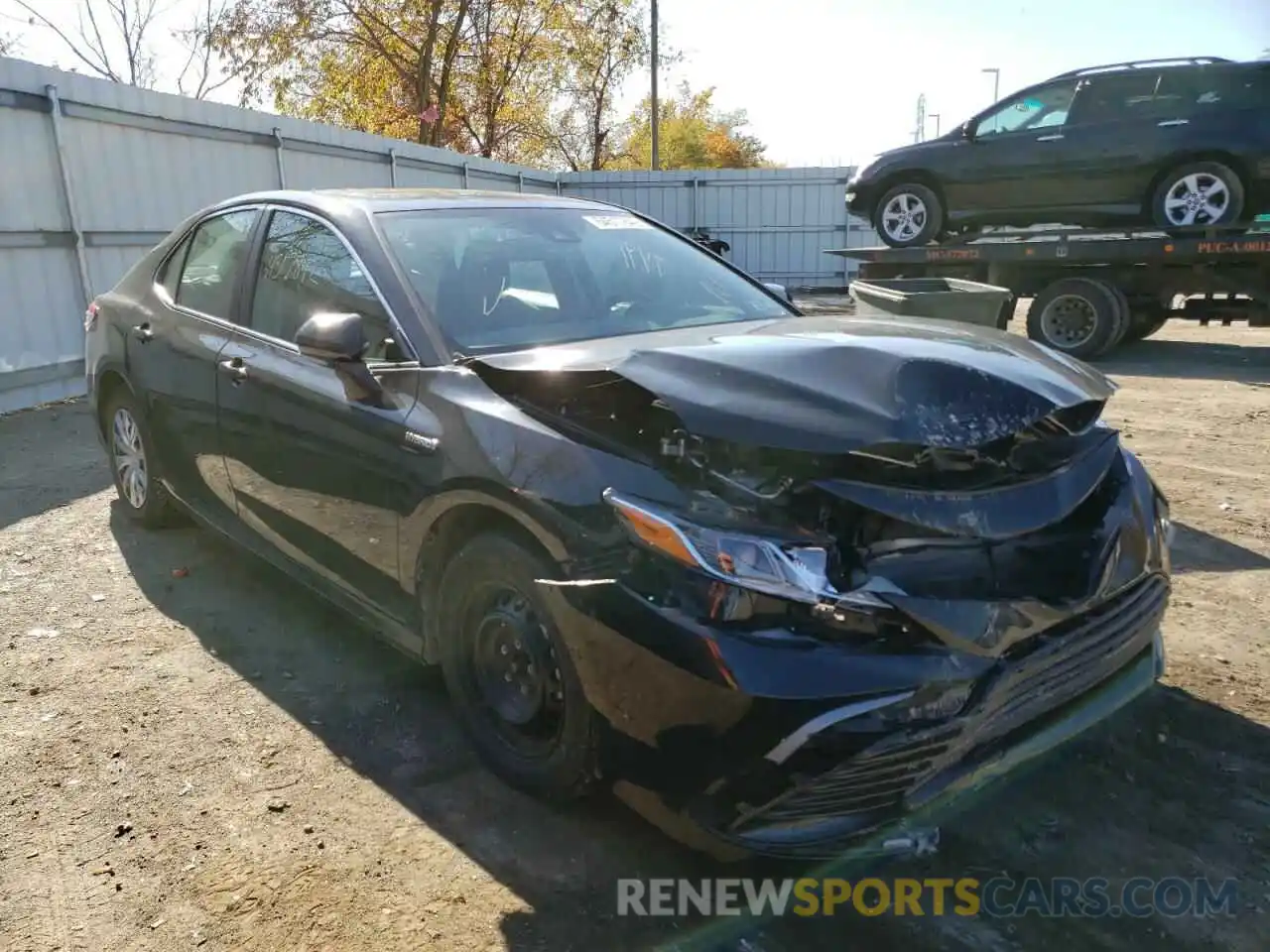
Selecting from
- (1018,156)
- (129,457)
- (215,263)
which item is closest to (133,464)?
(129,457)

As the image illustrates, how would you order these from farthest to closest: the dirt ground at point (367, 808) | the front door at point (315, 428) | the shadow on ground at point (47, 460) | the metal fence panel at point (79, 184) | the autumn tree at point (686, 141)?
the autumn tree at point (686, 141), the metal fence panel at point (79, 184), the shadow on ground at point (47, 460), the front door at point (315, 428), the dirt ground at point (367, 808)

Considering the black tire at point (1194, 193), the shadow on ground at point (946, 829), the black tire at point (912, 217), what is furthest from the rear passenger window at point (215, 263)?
the black tire at point (1194, 193)

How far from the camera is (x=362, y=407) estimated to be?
293cm

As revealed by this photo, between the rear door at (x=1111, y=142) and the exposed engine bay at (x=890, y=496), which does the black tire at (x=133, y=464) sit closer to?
the exposed engine bay at (x=890, y=496)

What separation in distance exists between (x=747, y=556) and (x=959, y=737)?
58 cm

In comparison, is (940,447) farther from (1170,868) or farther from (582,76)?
(582,76)

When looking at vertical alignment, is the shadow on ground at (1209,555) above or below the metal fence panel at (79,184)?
below

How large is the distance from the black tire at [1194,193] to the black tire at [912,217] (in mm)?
2388

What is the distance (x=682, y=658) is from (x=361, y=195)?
7.87 ft

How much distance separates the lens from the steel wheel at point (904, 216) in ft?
38.4

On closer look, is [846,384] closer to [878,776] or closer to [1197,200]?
[878,776]

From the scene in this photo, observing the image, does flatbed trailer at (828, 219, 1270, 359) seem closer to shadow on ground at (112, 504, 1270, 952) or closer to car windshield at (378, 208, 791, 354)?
car windshield at (378, 208, 791, 354)

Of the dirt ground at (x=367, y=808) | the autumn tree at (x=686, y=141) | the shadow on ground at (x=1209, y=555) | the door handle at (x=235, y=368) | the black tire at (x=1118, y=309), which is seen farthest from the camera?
the autumn tree at (x=686, y=141)

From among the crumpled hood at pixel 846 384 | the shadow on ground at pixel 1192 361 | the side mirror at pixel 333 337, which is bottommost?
the shadow on ground at pixel 1192 361
